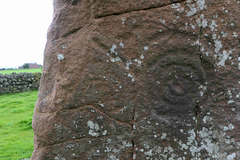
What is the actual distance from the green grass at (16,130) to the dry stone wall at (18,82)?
315 centimetres

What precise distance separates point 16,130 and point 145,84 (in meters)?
6.17

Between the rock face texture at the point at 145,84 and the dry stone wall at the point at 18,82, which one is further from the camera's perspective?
Answer: the dry stone wall at the point at 18,82

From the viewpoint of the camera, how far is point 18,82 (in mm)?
14312

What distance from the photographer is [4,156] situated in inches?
234

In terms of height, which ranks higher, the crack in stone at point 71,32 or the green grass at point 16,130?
the crack in stone at point 71,32

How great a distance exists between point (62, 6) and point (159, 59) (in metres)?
1.30

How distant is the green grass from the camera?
6109 millimetres

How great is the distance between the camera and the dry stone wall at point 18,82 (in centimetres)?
1405

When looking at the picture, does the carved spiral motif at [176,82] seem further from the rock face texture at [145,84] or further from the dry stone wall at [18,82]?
the dry stone wall at [18,82]

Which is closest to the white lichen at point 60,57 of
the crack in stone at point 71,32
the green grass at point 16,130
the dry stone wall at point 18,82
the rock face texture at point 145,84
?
the rock face texture at point 145,84

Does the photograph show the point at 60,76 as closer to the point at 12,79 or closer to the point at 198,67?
the point at 198,67

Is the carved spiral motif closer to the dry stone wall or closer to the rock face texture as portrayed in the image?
the rock face texture

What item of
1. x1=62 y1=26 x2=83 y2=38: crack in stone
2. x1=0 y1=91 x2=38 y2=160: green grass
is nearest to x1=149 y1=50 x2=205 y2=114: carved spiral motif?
x1=62 y1=26 x2=83 y2=38: crack in stone

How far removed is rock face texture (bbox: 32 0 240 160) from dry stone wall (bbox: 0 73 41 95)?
12496 mm
